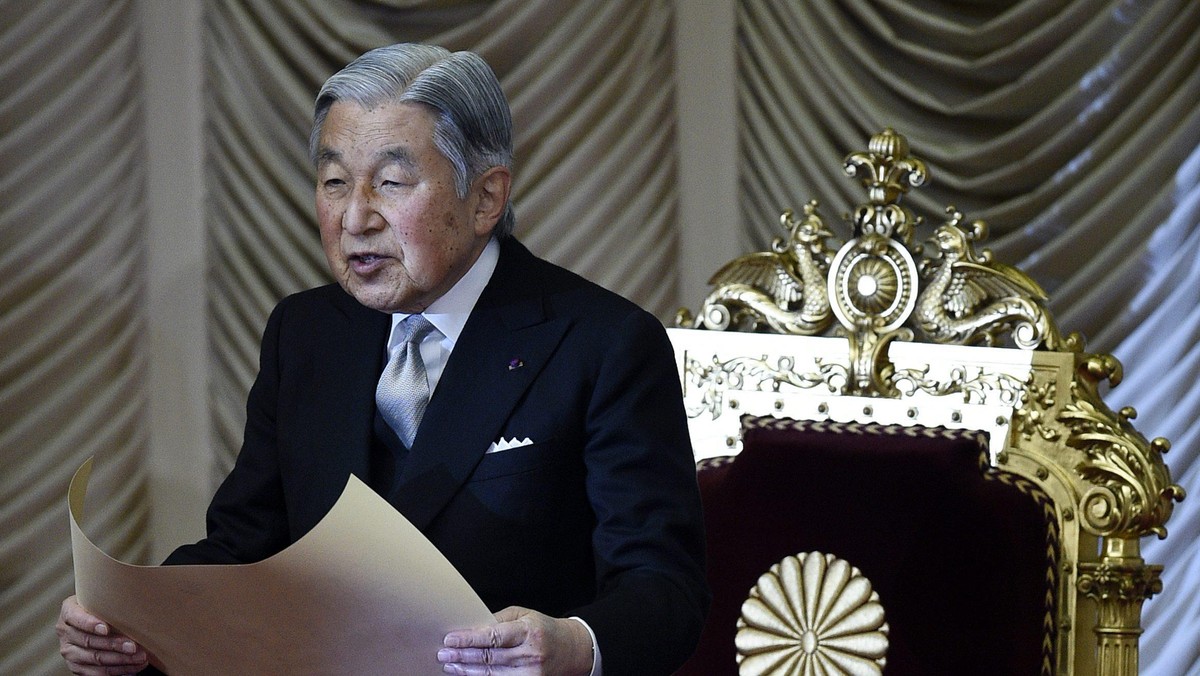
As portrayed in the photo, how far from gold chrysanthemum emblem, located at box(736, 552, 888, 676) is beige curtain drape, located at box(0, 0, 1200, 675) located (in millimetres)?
937

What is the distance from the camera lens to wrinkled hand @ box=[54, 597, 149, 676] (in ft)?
3.81

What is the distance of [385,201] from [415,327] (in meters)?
0.18

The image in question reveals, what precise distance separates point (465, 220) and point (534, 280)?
0.48 feet

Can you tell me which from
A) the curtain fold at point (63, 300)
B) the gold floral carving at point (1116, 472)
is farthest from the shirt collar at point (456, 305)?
the curtain fold at point (63, 300)

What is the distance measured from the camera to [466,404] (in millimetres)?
1293

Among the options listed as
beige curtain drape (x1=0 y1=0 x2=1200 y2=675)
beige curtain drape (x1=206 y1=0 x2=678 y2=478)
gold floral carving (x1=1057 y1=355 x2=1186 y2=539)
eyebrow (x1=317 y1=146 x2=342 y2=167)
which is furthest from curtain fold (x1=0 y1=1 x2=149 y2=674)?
gold floral carving (x1=1057 y1=355 x2=1186 y2=539)

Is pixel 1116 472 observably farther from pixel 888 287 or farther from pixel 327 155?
pixel 327 155

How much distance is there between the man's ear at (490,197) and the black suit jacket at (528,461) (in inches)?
3.3

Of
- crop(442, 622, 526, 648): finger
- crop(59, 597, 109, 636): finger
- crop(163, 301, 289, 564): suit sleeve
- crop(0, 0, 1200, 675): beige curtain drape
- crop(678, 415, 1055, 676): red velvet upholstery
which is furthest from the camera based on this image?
crop(0, 0, 1200, 675): beige curtain drape

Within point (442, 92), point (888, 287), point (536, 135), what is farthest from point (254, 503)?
point (536, 135)

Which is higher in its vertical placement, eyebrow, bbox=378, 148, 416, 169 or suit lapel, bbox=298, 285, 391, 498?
eyebrow, bbox=378, 148, 416, 169

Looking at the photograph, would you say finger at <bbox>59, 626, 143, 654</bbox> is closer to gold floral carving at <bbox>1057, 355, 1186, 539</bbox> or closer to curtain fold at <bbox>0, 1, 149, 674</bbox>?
gold floral carving at <bbox>1057, 355, 1186, 539</bbox>

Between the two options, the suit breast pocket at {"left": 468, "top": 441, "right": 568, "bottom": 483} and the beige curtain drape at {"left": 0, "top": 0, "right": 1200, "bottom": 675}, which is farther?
the beige curtain drape at {"left": 0, "top": 0, "right": 1200, "bottom": 675}

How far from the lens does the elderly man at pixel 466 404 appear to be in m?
1.20
